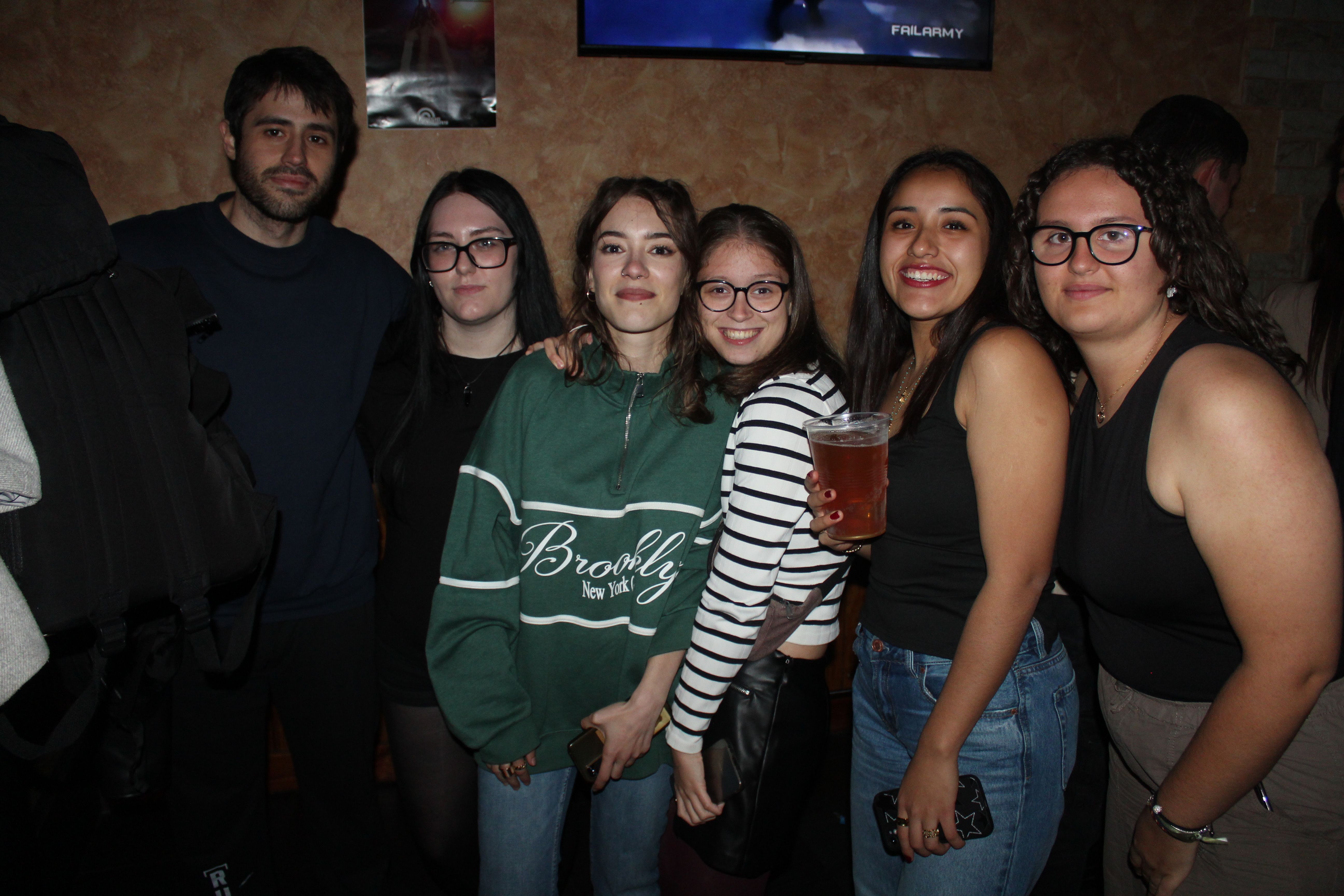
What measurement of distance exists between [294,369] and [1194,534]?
2.07 m

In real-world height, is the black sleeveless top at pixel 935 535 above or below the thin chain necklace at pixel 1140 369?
below

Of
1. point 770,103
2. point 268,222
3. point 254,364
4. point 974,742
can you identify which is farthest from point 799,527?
point 770,103

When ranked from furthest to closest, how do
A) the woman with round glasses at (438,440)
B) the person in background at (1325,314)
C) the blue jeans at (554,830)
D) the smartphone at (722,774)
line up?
1. the person in background at (1325,314)
2. the woman with round glasses at (438,440)
3. the blue jeans at (554,830)
4. the smartphone at (722,774)

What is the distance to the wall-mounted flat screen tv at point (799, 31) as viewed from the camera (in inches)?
109

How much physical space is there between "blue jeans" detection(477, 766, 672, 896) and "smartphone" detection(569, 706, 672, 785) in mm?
119

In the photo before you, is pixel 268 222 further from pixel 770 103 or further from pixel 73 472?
pixel 770 103

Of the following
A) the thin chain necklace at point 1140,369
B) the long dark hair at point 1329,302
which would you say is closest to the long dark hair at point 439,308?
the thin chain necklace at point 1140,369

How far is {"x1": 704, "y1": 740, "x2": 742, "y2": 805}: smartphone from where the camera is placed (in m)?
1.39

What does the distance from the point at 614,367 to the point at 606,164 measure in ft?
5.26

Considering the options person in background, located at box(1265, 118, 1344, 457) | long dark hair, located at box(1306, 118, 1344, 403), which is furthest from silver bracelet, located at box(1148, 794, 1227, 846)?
long dark hair, located at box(1306, 118, 1344, 403)

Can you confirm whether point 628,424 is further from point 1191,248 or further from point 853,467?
point 1191,248

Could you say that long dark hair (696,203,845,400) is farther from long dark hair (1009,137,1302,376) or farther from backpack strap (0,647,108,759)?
backpack strap (0,647,108,759)

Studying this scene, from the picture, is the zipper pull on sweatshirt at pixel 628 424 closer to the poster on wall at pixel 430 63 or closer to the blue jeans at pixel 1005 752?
the blue jeans at pixel 1005 752

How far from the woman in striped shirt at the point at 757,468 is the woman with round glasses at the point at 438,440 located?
62 centimetres
